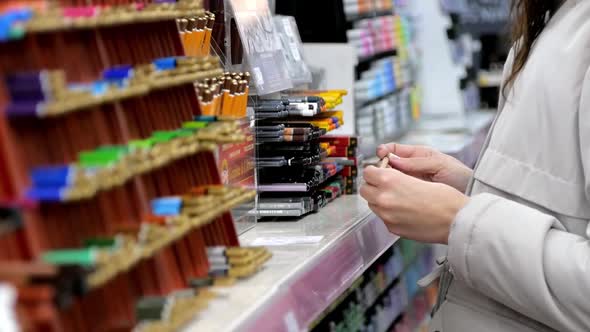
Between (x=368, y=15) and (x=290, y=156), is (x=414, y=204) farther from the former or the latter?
(x=368, y=15)

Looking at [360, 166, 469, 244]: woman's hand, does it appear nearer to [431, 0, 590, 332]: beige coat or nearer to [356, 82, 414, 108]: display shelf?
[431, 0, 590, 332]: beige coat

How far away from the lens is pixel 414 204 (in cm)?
188

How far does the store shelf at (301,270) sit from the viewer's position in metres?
1.53

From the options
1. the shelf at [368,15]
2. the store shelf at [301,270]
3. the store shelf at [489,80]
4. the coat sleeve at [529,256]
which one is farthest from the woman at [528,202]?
the store shelf at [489,80]

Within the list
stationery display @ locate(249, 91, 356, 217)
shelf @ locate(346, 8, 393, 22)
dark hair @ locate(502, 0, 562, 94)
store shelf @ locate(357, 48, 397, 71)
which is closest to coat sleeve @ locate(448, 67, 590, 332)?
dark hair @ locate(502, 0, 562, 94)

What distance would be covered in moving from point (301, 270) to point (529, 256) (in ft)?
1.41

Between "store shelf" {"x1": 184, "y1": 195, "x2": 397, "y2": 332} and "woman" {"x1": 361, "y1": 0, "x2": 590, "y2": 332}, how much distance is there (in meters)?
0.19

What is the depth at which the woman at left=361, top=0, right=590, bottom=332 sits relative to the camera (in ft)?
5.56

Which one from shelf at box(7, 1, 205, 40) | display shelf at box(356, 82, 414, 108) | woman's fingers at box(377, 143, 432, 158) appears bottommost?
display shelf at box(356, 82, 414, 108)

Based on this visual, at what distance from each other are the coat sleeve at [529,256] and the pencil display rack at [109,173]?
1.29ft

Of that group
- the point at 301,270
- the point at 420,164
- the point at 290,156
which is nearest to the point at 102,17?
the point at 301,270

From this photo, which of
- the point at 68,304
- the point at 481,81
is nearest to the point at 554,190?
the point at 68,304

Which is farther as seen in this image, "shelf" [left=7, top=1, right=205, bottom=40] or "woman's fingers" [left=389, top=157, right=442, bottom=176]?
"woman's fingers" [left=389, top=157, right=442, bottom=176]

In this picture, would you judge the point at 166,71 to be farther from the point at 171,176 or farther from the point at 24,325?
the point at 24,325
